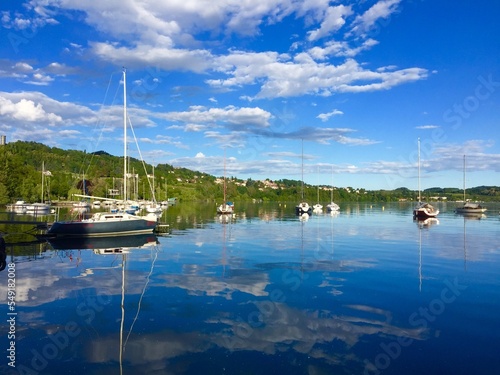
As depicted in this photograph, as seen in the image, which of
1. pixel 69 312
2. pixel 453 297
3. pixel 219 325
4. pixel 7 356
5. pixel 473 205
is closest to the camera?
pixel 7 356

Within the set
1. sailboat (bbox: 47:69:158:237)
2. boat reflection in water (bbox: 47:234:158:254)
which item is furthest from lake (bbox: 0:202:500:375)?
sailboat (bbox: 47:69:158:237)

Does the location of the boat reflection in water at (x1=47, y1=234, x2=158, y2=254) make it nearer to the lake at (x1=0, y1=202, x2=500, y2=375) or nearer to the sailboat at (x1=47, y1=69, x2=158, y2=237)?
the sailboat at (x1=47, y1=69, x2=158, y2=237)

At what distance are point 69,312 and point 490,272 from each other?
76.3 feet

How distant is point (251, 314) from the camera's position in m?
15.0

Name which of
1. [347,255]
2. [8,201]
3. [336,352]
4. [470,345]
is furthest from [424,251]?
[8,201]

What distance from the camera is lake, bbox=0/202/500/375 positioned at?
1087 cm

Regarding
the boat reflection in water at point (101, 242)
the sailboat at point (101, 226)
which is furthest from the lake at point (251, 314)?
the sailboat at point (101, 226)

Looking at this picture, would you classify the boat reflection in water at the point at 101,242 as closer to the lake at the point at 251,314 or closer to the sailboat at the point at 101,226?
the sailboat at the point at 101,226

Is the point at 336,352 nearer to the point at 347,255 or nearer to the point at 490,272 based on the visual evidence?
the point at 490,272

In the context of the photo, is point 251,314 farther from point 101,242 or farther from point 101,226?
point 101,226

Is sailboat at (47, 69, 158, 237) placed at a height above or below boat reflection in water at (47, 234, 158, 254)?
above

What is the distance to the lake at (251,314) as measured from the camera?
10.9 meters

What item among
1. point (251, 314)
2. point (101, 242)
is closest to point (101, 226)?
point (101, 242)

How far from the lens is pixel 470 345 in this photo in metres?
12.1
